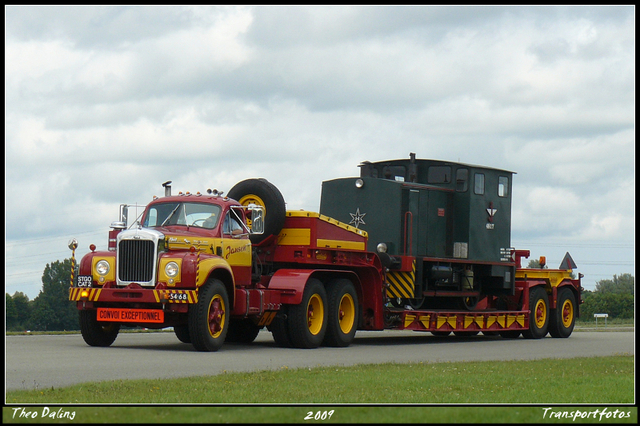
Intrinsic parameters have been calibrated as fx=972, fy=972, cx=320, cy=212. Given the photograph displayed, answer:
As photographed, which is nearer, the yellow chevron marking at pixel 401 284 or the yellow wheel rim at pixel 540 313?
the yellow chevron marking at pixel 401 284

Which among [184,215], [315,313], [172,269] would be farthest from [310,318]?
[172,269]

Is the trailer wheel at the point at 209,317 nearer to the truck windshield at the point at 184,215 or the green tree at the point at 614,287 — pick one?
the truck windshield at the point at 184,215

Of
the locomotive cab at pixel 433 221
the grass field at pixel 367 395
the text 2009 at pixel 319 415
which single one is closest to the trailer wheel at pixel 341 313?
the locomotive cab at pixel 433 221

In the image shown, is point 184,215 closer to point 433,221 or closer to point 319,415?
point 433,221

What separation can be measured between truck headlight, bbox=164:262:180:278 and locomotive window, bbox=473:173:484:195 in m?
9.92

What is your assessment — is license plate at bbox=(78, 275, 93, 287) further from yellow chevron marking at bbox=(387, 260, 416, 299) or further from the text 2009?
the text 2009

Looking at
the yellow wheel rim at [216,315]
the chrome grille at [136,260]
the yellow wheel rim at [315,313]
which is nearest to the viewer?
the chrome grille at [136,260]

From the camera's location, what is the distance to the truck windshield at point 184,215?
18.3m

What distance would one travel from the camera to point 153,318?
16719 millimetres

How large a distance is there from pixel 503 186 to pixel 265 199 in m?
8.18

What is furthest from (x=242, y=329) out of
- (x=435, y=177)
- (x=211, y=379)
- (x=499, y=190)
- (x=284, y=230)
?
(x=211, y=379)

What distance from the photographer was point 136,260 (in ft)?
55.9

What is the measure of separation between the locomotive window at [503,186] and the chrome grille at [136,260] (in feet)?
37.0

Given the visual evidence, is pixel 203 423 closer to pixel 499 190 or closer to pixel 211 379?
pixel 211 379
